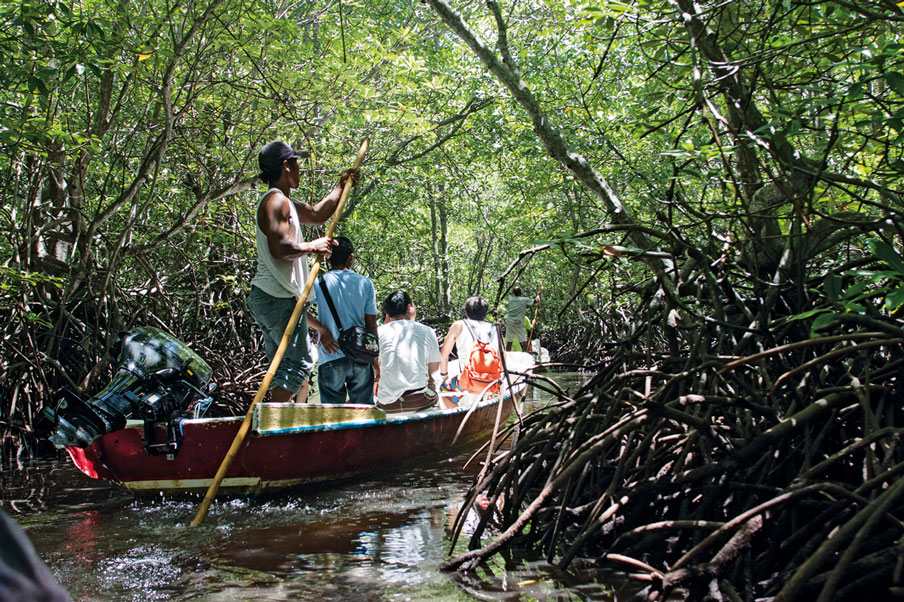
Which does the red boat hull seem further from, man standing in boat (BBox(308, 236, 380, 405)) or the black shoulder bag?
the black shoulder bag

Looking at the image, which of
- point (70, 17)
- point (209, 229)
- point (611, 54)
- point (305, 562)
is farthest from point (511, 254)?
point (305, 562)

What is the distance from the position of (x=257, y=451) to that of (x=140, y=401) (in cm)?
71

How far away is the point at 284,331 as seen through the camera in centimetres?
456

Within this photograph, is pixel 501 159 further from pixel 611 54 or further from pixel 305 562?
pixel 305 562

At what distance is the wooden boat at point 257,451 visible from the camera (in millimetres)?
4211

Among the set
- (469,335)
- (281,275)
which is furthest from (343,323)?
(469,335)

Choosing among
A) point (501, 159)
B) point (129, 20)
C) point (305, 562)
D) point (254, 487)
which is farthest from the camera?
point (501, 159)

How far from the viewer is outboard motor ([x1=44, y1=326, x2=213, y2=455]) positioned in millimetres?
4031

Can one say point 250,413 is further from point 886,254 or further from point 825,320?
point 886,254

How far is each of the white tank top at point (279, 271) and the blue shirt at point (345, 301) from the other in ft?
1.39

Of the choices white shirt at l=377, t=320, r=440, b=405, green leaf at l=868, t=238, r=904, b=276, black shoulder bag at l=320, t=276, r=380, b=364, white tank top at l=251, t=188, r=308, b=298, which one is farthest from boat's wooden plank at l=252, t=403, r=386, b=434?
green leaf at l=868, t=238, r=904, b=276

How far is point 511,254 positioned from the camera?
2309cm

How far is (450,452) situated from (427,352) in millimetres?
934

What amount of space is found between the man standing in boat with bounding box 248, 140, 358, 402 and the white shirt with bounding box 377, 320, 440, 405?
1.12 m
